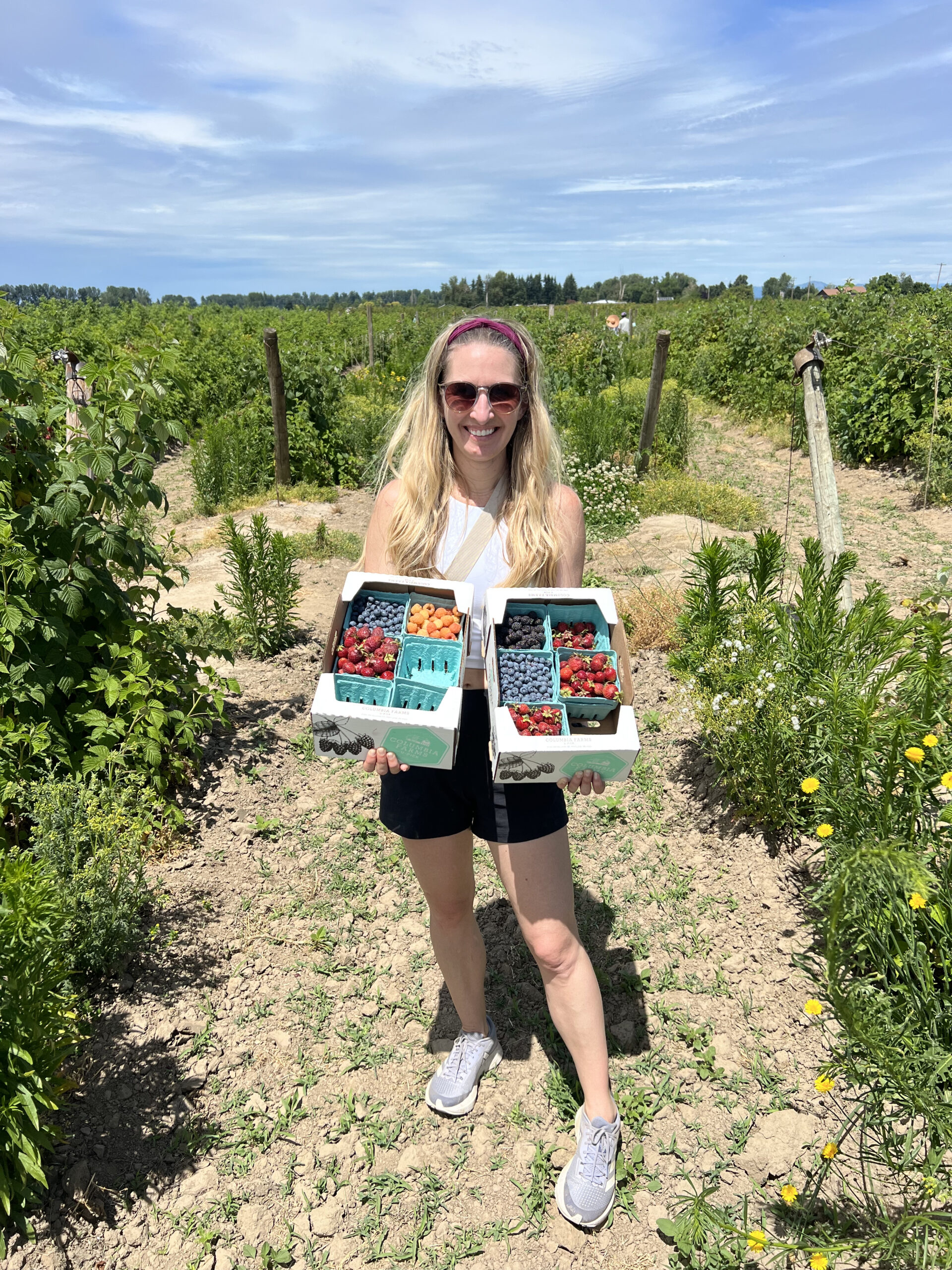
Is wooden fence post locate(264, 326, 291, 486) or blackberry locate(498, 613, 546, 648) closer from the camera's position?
blackberry locate(498, 613, 546, 648)

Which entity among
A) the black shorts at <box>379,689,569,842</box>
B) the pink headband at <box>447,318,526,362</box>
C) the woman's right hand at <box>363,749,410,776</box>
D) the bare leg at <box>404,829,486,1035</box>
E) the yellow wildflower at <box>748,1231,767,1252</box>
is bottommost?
the yellow wildflower at <box>748,1231,767,1252</box>

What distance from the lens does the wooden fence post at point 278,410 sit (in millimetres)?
7801

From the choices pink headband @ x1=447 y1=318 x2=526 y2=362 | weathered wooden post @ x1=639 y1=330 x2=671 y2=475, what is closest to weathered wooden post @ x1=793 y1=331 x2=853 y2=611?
pink headband @ x1=447 y1=318 x2=526 y2=362

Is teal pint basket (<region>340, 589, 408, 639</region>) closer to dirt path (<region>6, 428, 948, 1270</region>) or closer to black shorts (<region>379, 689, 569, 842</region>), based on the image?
black shorts (<region>379, 689, 569, 842</region>)

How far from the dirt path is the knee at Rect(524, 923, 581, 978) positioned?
372mm

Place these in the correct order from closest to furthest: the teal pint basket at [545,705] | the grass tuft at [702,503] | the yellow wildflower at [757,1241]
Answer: the yellow wildflower at [757,1241] → the teal pint basket at [545,705] → the grass tuft at [702,503]

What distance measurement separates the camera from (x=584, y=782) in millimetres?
1642

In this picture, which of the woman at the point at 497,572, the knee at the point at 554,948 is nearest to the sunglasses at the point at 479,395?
the woman at the point at 497,572

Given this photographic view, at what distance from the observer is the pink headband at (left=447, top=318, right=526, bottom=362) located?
1.83 metres

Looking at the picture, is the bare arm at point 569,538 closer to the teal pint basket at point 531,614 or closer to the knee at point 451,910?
the teal pint basket at point 531,614

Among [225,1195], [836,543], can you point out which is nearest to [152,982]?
[225,1195]

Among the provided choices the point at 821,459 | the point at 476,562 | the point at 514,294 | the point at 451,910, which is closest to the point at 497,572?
the point at 476,562

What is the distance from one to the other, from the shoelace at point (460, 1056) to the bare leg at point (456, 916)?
1.4 inches

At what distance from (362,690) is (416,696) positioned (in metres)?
0.11
